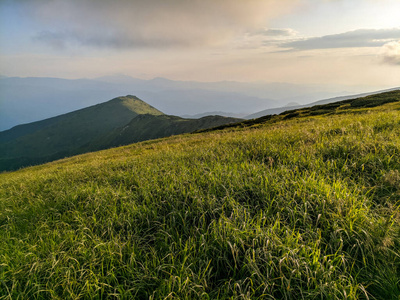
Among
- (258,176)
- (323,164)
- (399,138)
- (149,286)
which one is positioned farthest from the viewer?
(399,138)

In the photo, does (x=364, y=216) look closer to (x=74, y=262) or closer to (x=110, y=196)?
(x=74, y=262)

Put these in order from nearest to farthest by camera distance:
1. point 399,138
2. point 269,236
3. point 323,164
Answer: point 269,236
point 323,164
point 399,138

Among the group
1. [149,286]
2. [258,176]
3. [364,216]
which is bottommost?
[149,286]

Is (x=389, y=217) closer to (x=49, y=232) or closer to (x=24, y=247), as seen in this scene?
(x=49, y=232)

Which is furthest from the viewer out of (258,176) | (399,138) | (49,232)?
(399,138)

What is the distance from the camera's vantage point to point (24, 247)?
3.82m

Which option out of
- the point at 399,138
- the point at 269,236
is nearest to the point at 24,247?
the point at 269,236

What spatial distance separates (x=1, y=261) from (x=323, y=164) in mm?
7135

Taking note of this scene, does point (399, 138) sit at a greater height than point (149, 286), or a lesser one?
greater

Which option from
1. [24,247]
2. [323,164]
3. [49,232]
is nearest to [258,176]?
[323,164]

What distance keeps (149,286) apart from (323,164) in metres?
5.02

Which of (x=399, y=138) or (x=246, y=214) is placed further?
(x=399, y=138)

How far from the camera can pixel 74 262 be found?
3.07 m

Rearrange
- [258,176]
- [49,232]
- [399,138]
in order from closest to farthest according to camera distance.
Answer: [49,232], [258,176], [399,138]
